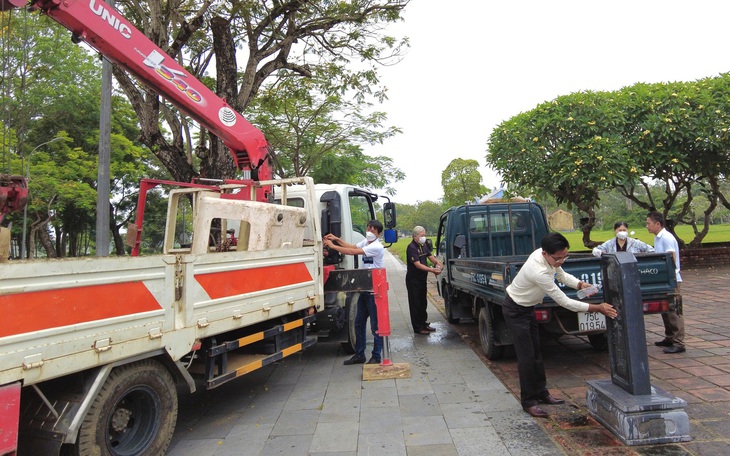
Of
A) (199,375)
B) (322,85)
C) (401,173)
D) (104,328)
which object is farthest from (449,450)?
(401,173)

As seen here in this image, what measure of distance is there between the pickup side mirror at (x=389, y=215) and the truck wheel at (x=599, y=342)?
318 centimetres

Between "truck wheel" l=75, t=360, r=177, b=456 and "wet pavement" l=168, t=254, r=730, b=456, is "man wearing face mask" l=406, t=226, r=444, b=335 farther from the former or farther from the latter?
"truck wheel" l=75, t=360, r=177, b=456

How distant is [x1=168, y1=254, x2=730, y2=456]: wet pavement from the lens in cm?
354

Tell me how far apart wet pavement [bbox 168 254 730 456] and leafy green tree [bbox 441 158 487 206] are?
24933mm

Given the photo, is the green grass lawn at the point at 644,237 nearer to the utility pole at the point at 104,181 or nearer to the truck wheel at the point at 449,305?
the truck wheel at the point at 449,305

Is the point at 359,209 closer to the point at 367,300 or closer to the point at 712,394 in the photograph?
the point at 367,300

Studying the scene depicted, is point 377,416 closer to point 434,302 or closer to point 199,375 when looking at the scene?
point 199,375

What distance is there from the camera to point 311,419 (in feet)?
13.9

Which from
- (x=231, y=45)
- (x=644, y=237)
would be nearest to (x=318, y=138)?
(x=231, y=45)

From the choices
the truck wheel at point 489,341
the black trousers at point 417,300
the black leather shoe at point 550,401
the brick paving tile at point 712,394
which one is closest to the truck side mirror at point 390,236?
the black trousers at point 417,300

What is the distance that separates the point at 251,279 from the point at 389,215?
3.64m

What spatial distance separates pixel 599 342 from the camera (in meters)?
5.99

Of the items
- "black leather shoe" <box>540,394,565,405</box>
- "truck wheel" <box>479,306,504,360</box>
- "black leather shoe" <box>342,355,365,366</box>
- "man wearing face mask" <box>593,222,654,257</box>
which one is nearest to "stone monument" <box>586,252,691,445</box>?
"black leather shoe" <box>540,394,565,405</box>

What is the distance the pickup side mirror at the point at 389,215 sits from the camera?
731 centimetres
